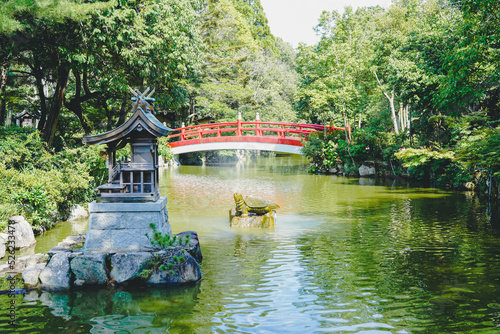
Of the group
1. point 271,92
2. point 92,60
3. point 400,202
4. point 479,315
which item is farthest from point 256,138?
point 479,315

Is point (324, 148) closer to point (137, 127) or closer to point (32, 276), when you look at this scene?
point (137, 127)

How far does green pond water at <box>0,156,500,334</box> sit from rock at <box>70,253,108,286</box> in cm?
17

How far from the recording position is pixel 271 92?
3503 centimetres

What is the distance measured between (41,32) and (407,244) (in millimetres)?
11750

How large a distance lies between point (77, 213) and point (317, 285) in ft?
27.9

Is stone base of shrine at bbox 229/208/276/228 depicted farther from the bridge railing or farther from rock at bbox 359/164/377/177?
rock at bbox 359/164/377/177

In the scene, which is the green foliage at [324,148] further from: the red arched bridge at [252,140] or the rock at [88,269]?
the rock at [88,269]

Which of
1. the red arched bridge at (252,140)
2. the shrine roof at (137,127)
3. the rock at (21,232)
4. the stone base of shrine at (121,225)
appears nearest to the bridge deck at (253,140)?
the red arched bridge at (252,140)

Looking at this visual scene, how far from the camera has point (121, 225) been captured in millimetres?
6965

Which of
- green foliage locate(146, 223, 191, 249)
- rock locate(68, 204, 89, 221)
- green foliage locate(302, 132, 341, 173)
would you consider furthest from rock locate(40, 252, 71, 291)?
green foliage locate(302, 132, 341, 173)

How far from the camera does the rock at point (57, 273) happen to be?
20.8 ft

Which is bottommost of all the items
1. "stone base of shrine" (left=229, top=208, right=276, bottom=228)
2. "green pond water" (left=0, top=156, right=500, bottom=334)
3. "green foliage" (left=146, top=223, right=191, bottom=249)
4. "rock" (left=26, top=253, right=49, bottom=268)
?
"green pond water" (left=0, top=156, right=500, bottom=334)

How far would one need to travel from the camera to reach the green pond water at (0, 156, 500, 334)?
5.07 m

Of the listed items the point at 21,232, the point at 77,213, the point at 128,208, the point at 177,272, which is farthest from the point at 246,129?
the point at 177,272
